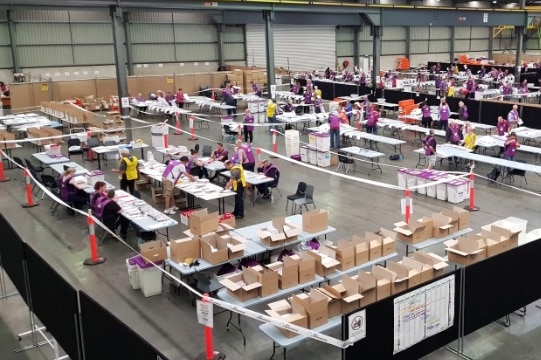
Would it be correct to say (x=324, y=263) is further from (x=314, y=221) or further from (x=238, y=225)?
(x=238, y=225)

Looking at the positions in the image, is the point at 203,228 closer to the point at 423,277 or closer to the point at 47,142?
the point at 423,277

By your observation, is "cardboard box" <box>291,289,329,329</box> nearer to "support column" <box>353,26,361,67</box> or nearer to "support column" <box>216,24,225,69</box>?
"support column" <box>216,24,225,69</box>

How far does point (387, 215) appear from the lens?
1444 cm

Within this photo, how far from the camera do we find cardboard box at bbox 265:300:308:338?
7559 mm

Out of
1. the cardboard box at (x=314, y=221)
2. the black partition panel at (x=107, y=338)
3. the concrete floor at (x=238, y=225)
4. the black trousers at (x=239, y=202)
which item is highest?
the black partition panel at (x=107, y=338)

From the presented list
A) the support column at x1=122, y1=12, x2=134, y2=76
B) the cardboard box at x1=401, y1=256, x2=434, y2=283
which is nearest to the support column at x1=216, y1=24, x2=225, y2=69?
the support column at x1=122, y1=12, x2=134, y2=76

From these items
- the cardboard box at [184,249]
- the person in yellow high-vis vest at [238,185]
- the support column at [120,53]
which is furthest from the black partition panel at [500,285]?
the support column at [120,53]

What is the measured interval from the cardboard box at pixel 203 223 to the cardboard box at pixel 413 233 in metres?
3.53

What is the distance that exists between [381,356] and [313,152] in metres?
13.4

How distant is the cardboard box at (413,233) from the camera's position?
10.5 m

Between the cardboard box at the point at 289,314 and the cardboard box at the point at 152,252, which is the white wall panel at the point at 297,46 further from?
the cardboard box at the point at 289,314

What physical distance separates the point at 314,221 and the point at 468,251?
2.93 m

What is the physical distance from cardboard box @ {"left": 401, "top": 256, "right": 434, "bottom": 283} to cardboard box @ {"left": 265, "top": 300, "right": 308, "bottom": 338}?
2.13 metres

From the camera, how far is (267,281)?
8609 mm
